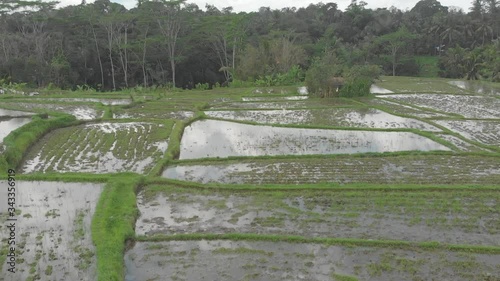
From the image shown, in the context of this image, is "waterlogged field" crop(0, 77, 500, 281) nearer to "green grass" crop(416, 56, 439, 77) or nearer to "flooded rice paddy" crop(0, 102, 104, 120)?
"flooded rice paddy" crop(0, 102, 104, 120)

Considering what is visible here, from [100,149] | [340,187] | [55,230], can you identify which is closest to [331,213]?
[340,187]

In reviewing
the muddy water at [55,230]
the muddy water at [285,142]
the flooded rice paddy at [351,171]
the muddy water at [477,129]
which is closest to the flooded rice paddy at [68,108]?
the muddy water at [285,142]

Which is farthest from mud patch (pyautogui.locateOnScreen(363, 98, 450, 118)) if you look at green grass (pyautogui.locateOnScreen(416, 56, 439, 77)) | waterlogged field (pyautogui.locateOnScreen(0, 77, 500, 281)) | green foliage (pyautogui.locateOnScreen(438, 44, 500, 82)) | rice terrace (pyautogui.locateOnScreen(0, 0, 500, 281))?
green grass (pyautogui.locateOnScreen(416, 56, 439, 77))

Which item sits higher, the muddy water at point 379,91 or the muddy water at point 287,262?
the muddy water at point 379,91

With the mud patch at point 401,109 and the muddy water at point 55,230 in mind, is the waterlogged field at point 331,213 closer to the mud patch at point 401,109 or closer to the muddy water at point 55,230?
the muddy water at point 55,230

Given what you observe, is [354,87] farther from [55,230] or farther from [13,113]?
[55,230]

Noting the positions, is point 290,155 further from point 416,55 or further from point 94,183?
point 416,55
